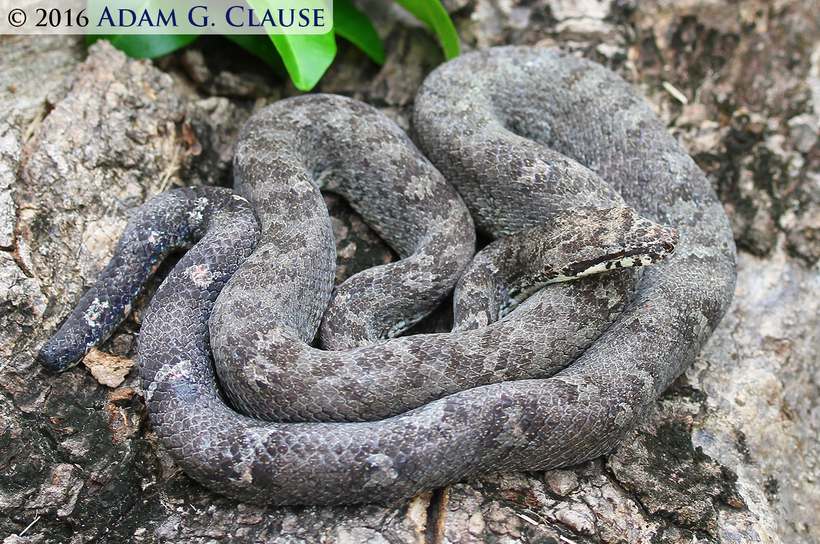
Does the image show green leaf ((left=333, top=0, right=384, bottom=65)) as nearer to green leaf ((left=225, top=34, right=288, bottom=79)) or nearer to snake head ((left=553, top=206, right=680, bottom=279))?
green leaf ((left=225, top=34, right=288, bottom=79))

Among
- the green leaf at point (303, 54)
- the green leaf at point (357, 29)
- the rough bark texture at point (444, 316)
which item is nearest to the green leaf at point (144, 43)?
the rough bark texture at point (444, 316)

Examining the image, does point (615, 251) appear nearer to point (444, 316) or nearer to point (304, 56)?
point (444, 316)

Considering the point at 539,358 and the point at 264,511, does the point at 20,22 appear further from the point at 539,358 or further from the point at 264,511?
the point at 539,358

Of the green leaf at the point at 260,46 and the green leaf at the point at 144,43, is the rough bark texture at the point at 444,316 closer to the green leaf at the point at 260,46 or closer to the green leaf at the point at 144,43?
the green leaf at the point at 144,43

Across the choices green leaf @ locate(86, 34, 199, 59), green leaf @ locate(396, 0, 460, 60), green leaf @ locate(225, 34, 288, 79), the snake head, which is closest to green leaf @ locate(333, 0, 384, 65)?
green leaf @ locate(396, 0, 460, 60)

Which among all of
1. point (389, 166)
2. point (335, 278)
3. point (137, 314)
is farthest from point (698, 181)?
point (137, 314)

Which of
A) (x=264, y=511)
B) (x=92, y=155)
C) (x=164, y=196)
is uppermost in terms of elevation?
(x=92, y=155)
